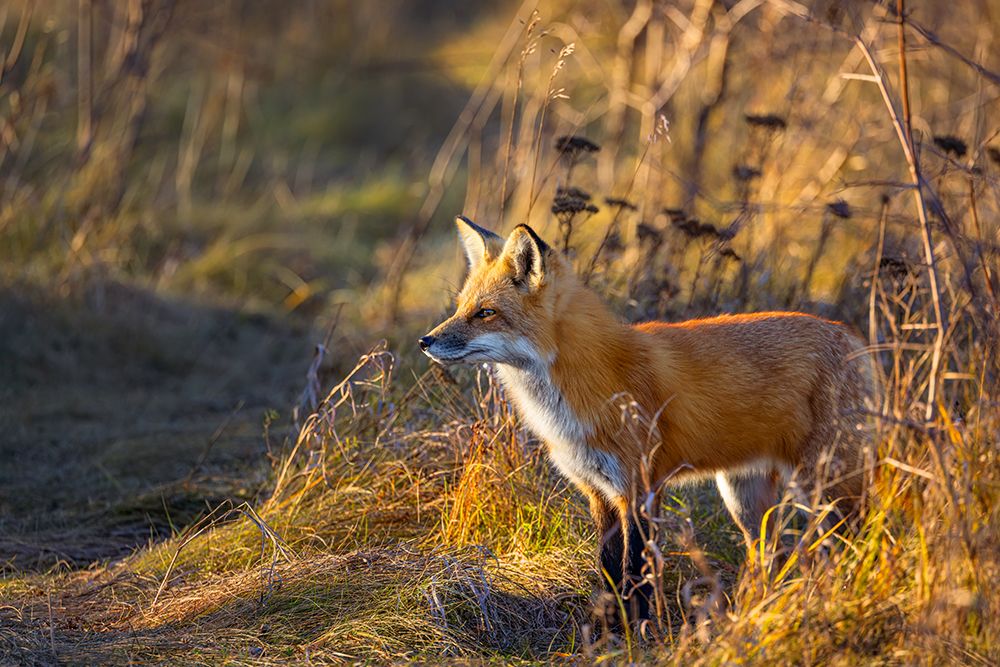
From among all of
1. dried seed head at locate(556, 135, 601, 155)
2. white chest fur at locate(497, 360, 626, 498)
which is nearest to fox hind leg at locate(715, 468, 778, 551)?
white chest fur at locate(497, 360, 626, 498)

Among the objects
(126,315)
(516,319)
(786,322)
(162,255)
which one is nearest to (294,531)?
(516,319)

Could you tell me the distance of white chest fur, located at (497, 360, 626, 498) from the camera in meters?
3.83

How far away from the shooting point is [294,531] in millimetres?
4547

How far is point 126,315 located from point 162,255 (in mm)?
1994

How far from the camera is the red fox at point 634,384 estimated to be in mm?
3846

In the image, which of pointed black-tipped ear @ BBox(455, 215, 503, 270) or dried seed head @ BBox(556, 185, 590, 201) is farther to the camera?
dried seed head @ BBox(556, 185, 590, 201)

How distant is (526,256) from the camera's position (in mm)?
3924

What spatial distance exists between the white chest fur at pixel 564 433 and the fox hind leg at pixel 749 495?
22.2 inches

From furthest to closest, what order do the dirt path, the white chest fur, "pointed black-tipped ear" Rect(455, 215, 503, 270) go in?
the dirt path → "pointed black-tipped ear" Rect(455, 215, 503, 270) → the white chest fur

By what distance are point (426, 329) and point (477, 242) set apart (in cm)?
250

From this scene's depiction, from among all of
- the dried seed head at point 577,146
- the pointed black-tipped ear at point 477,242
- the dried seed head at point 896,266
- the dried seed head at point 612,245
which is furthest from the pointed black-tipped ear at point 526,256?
the dried seed head at point 612,245

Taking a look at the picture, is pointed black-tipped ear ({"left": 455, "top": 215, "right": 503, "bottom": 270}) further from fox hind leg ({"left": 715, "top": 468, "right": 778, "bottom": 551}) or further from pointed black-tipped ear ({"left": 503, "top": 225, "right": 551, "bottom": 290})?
fox hind leg ({"left": 715, "top": 468, "right": 778, "bottom": 551})

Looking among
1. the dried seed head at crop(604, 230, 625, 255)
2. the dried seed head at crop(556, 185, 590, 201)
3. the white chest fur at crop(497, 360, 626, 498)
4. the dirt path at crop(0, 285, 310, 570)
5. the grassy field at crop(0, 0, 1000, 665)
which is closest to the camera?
the grassy field at crop(0, 0, 1000, 665)

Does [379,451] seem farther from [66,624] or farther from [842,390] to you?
[842,390]
